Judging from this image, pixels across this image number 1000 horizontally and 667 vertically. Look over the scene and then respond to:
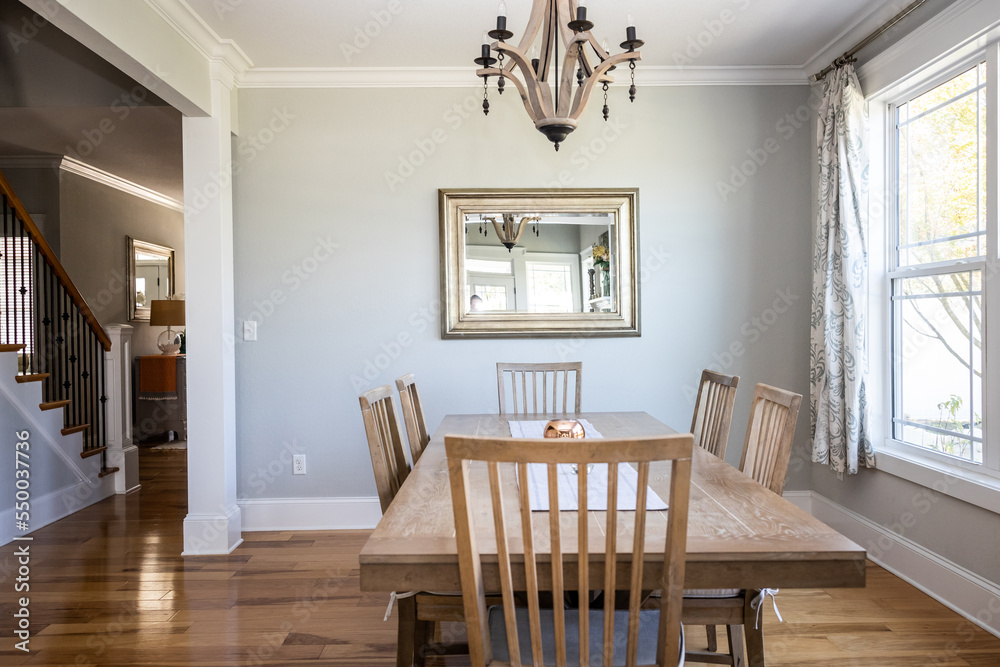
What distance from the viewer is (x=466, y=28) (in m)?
3.03

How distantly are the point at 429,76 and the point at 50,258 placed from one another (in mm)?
2704

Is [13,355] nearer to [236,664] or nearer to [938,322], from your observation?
[236,664]

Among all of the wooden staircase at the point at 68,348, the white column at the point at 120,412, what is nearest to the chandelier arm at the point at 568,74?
the wooden staircase at the point at 68,348

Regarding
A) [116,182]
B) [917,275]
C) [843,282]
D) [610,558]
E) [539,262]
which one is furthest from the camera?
[116,182]

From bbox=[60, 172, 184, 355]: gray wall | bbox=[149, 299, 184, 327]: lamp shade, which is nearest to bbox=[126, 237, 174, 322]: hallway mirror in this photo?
bbox=[60, 172, 184, 355]: gray wall

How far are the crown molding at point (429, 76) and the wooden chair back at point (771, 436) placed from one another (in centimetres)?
220

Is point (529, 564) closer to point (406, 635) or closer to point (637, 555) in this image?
point (637, 555)

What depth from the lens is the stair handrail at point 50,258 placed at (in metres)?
3.72

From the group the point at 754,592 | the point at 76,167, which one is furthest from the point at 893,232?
the point at 76,167

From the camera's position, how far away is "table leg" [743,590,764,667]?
1613mm

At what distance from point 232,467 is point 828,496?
323cm

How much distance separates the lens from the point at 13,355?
3.51m

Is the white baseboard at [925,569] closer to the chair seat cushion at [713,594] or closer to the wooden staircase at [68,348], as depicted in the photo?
the chair seat cushion at [713,594]

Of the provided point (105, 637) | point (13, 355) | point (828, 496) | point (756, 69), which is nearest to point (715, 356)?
point (828, 496)
